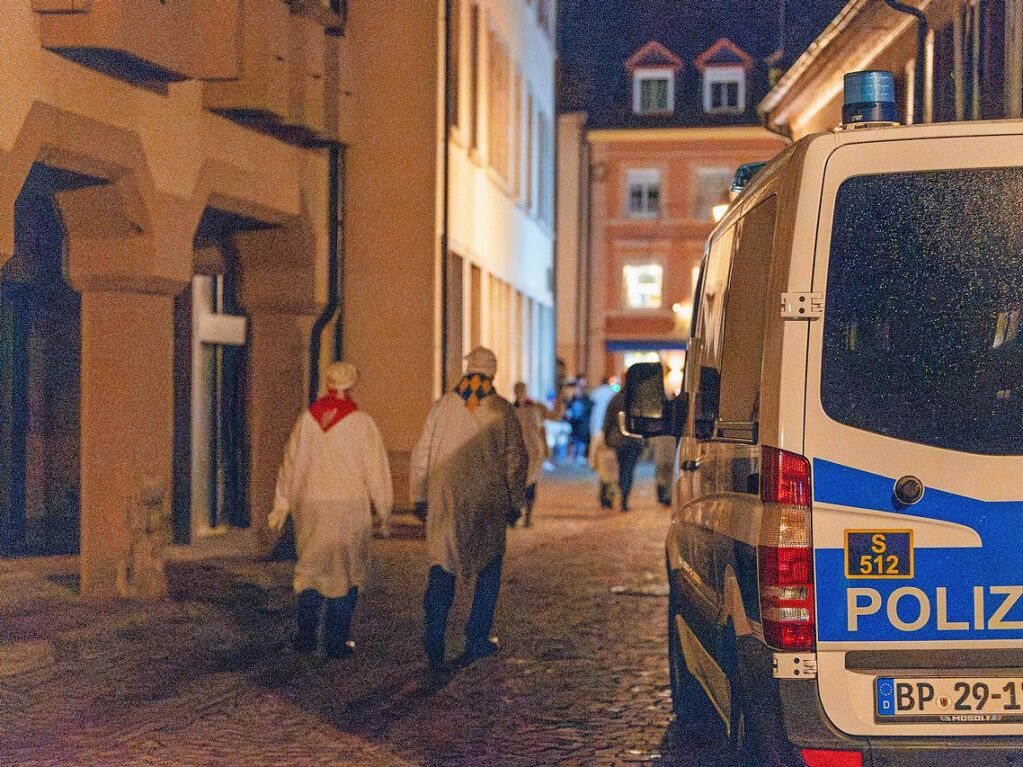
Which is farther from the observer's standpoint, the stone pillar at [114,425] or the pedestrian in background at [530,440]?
the pedestrian in background at [530,440]

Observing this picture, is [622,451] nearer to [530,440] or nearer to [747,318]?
[530,440]

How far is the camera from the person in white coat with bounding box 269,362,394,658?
10.1 meters

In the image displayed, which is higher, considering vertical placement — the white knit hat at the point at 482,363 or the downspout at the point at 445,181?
the downspout at the point at 445,181

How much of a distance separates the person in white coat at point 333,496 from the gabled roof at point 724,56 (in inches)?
1682

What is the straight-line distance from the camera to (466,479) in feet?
33.2

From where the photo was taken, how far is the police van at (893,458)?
495 cm

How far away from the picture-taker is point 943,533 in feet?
16.4

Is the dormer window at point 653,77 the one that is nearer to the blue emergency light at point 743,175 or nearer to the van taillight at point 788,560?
the blue emergency light at point 743,175

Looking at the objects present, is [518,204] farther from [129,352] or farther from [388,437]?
[129,352]

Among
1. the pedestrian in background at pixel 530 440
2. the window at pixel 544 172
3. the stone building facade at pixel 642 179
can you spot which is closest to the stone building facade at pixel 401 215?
the pedestrian in background at pixel 530 440

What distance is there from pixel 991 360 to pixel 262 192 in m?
10.6

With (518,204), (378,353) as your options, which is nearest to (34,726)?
(378,353)

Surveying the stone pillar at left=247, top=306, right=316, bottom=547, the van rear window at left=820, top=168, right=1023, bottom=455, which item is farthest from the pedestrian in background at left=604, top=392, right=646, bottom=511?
the van rear window at left=820, top=168, right=1023, bottom=455

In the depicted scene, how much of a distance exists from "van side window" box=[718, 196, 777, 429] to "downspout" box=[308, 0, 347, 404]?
1161 cm
